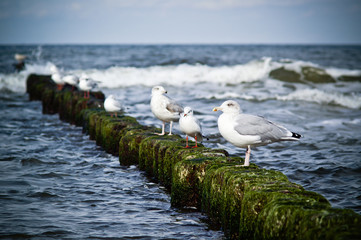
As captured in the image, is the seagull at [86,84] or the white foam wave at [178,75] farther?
the white foam wave at [178,75]

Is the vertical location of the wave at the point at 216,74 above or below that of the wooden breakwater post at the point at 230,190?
above

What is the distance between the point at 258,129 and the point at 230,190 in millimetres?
1011

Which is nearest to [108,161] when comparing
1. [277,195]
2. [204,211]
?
[204,211]

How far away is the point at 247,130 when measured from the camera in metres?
4.89

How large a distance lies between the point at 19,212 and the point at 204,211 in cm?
237

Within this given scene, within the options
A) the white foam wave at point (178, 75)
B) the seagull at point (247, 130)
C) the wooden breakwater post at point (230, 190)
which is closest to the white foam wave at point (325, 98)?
the white foam wave at point (178, 75)

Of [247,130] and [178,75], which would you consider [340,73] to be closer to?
[178,75]

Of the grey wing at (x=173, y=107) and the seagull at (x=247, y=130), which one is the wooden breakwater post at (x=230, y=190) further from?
the grey wing at (x=173, y=107)

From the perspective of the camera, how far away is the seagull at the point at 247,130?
491 centimetres

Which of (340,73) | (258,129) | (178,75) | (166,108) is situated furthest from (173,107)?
(340,73)

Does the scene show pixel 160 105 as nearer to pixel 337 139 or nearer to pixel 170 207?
pixel 170 207

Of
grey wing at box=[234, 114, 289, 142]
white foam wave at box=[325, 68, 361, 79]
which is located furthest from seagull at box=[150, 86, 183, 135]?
white foam wave at box=[325, 68, 361, 79]

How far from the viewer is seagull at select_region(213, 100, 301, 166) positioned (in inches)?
193

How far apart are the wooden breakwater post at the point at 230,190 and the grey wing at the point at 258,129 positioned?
17.1 inches
